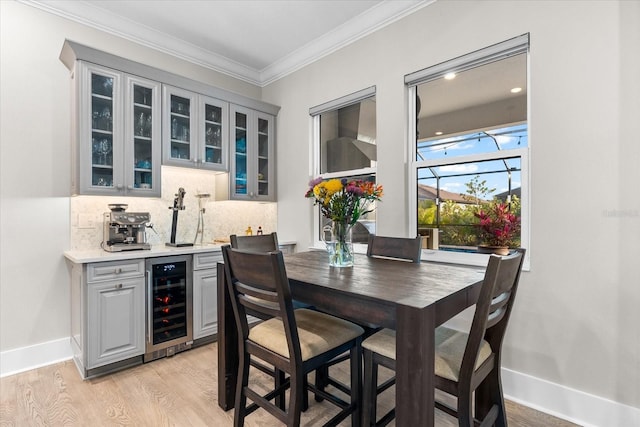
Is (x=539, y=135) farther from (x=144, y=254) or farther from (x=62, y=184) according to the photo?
(x=62, y=184)

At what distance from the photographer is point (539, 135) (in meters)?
2.03

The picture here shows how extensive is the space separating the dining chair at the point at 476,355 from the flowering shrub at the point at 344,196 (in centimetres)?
64

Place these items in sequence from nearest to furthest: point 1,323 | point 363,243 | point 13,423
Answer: point 13,423 < point 1,323 < point 363,243

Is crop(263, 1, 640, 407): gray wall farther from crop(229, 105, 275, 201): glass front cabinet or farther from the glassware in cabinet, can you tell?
the glassware in cabinet

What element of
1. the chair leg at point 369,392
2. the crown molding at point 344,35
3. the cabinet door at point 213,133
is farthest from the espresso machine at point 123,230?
the crown molding at point 344,35

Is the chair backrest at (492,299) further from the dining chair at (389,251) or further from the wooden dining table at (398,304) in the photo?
the dining chair at (389,251)

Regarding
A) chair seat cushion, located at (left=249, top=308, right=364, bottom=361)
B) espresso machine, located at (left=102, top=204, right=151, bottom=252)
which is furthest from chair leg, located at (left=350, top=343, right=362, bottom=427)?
espresso machine, located at (left=102, top=204, right=151, bottom=252)

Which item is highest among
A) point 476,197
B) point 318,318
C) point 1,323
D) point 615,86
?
point 615,86

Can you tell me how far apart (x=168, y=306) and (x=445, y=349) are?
7.41ft

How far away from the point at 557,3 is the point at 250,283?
2.43m

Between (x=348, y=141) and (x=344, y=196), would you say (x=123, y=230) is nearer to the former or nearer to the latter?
(x=344, y=196)

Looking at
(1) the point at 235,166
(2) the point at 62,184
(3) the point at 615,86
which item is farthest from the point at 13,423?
(3) the point at 615,86

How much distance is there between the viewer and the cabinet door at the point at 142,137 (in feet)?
8.95

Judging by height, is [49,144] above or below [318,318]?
above
